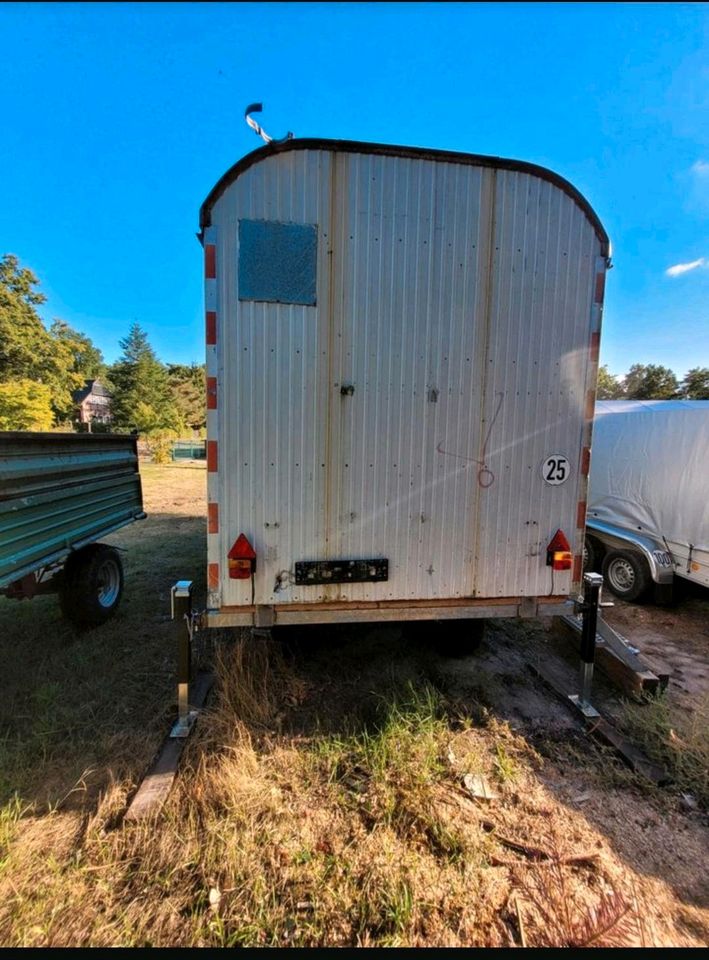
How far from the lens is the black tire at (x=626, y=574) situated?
5.66 meters

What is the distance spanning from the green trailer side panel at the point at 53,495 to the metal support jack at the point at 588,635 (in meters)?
4.50

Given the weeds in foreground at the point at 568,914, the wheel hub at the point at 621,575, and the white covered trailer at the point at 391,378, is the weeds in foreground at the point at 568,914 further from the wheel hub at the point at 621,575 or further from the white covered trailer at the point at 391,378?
the wheel hub at the point at 621,575

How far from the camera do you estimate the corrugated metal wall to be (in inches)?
100.0

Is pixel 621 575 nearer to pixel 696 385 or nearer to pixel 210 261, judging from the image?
pixel 210 261

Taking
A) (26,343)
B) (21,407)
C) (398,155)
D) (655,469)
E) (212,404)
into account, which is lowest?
(655,469)

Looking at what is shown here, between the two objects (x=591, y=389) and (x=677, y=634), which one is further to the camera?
(x=677, y=634)

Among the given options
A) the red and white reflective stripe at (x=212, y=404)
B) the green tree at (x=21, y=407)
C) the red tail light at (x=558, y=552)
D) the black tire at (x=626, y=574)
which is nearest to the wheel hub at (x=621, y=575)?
the black tire at (x=626, y=574)

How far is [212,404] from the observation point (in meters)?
2.51

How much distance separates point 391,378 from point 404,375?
88 mm

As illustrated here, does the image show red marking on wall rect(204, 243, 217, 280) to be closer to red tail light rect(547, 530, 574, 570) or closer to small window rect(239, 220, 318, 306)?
small window rect(239, 220, 318, 306)

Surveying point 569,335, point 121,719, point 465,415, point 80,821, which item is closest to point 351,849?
point 80,821

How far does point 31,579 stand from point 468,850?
13.3 ft

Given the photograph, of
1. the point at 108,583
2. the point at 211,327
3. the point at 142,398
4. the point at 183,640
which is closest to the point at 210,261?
the point at 211,327

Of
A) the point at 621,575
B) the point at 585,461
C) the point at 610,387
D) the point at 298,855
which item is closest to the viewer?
the point at 298,855
